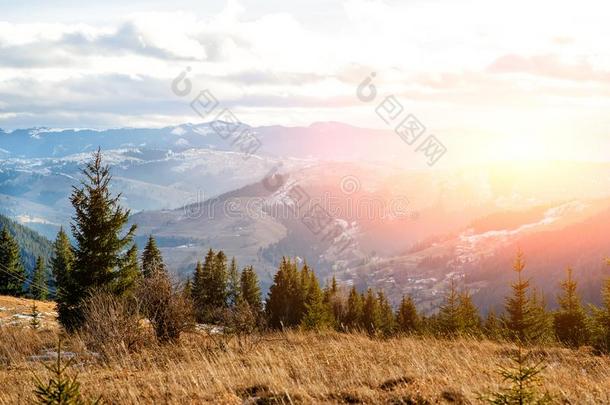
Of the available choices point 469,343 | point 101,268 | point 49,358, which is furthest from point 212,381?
point 101,268

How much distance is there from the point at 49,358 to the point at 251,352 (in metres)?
6.62

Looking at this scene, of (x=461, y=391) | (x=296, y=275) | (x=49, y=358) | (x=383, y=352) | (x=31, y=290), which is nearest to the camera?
(x=461, y=391)

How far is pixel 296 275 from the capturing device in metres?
76.6

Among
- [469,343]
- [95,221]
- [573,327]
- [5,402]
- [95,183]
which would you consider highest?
[95,183]

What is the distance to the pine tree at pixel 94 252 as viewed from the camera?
29.8 meters

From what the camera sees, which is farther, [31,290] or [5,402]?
[31,290]

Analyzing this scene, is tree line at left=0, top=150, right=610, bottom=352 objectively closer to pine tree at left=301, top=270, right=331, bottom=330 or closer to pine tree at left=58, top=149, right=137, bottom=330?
pine tree at left=58, top=149, right=137, bottom=330

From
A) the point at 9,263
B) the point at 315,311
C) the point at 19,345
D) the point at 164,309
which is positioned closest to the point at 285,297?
the point at 315,311

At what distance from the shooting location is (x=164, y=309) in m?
18.1

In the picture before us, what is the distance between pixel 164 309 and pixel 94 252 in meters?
13.7

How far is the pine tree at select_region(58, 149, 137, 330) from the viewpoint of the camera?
1172 inches

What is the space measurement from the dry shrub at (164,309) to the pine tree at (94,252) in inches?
476

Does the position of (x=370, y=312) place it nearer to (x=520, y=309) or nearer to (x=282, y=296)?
(x=282, y=296)

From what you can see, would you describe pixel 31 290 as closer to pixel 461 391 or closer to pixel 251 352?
pixel 251 352
